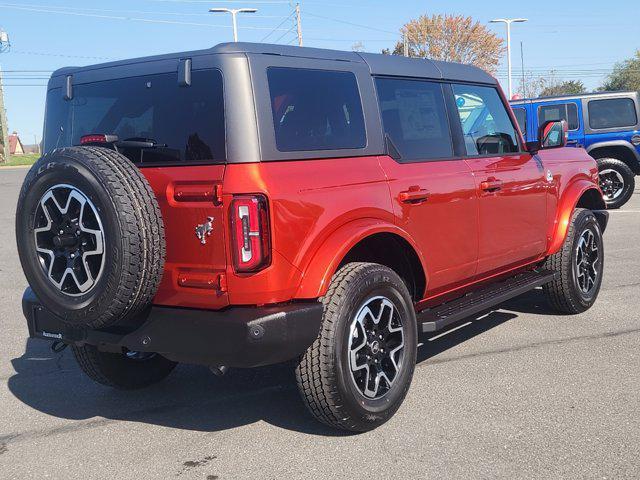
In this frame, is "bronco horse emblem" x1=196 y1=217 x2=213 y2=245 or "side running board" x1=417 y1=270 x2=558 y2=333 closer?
"bronco horse emblem" x1=196 y1=217 x2=213 y2=245

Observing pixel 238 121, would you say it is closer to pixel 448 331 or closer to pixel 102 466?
pixel 102 466

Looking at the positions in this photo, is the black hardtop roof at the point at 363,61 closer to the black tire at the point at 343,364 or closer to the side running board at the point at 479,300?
the black tire at the point at 343,364

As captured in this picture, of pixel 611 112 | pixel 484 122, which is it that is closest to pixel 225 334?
pixel 484 122

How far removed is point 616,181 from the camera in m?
13.9

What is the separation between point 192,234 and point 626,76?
80740mm

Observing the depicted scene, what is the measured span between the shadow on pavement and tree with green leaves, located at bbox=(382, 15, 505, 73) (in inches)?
1988

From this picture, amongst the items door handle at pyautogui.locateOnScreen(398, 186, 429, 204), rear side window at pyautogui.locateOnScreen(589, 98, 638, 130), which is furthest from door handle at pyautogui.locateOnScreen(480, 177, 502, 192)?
rear side window at pyautogui.locateOnScreen(589, 98, 638, 130)

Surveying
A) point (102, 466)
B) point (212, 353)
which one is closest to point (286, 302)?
point (212, 353)

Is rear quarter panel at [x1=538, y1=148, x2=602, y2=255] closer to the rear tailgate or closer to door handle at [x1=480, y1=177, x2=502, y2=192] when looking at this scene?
door handle at [x1=480, y1=177, x2=502, y2=192]

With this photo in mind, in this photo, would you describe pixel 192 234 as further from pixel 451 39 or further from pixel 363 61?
pixel 451 39

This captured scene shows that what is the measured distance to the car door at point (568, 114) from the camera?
14.3 meters

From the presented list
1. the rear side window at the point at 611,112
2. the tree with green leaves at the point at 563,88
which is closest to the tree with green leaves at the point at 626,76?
the tree with green leaves at the point at 563,88

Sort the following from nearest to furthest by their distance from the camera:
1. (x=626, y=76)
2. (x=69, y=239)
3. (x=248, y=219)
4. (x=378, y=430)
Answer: (x=248, y=219)
(x=69, y=239)
(x=378, y=430)
(x=626, y=76)

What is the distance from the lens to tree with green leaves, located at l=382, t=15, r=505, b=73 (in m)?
53.0
